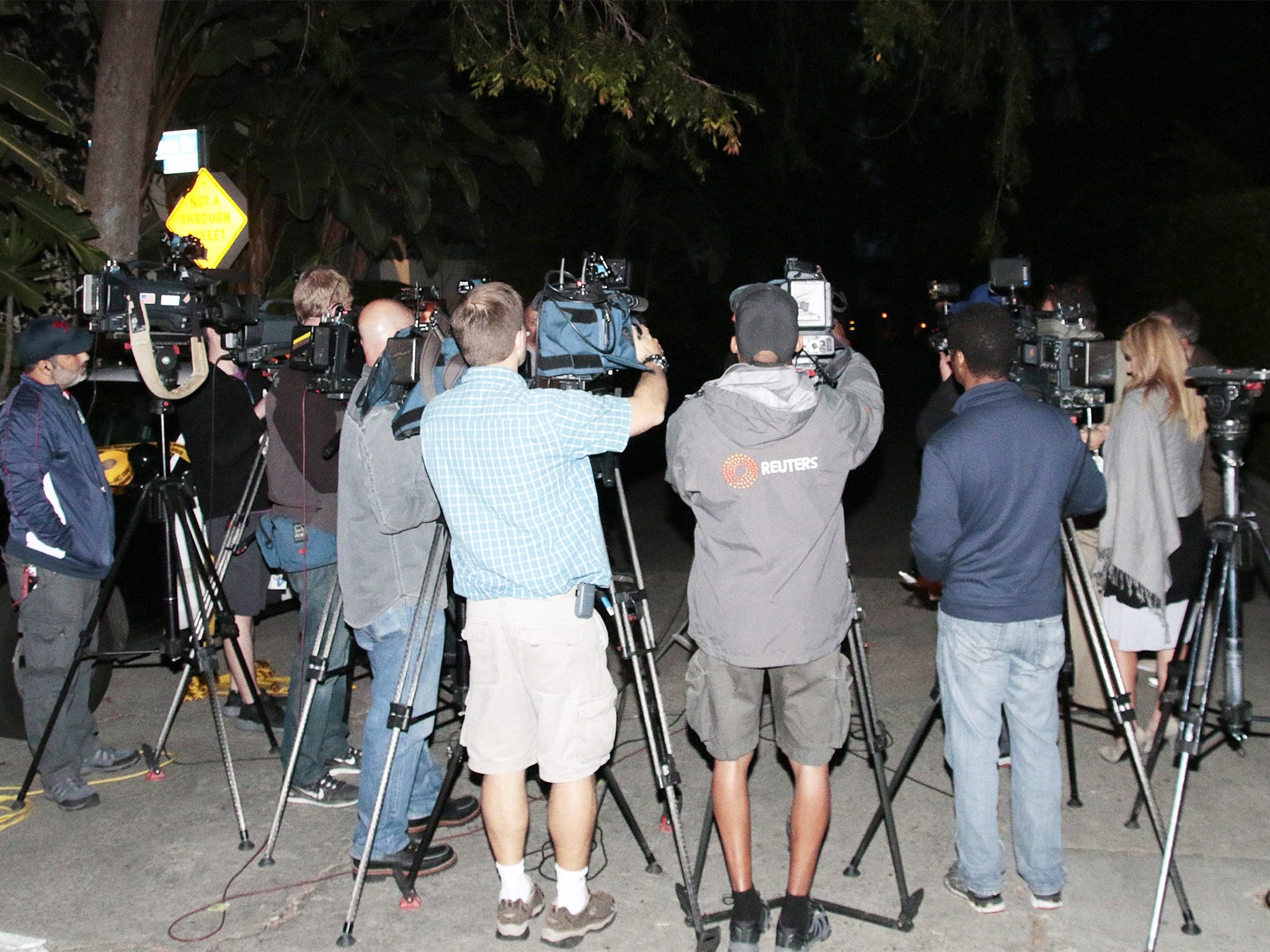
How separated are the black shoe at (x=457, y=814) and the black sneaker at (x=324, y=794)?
42 cm

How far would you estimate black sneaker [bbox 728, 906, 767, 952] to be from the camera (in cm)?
377

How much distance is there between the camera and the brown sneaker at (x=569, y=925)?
3.89m

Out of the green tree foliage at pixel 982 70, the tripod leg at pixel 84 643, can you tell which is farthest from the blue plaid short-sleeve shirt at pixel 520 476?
the green tree foliage at pixel 982 70

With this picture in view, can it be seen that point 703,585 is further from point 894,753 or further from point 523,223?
point 523,223

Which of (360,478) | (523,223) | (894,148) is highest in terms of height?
(894,148)

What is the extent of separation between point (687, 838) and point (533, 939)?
0.92 meters

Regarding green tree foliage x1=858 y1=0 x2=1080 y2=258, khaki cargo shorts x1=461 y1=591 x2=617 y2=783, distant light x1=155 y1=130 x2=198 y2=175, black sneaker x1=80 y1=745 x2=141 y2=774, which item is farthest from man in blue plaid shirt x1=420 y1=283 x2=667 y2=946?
green tree foliage x1=858 y1=0 x2=1080 y2=258

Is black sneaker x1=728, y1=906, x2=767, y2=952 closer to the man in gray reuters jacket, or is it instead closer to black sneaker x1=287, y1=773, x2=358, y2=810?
the man in gray reuters jacket

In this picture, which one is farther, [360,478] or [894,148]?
[894,148]

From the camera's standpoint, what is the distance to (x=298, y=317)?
508cm

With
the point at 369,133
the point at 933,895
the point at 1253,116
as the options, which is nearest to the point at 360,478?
the point at 933,895

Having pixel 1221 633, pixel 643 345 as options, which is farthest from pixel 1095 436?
pixel 643 345

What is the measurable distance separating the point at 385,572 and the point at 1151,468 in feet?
10.6

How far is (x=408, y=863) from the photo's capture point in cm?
435
